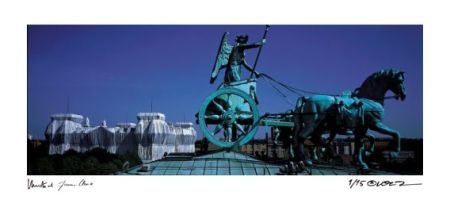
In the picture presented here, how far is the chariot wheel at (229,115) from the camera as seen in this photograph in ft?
27.9

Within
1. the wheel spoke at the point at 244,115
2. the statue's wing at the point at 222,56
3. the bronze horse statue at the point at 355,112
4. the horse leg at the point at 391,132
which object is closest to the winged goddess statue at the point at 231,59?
the statue's wing at the point at 222,56

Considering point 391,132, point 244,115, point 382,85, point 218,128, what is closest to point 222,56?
point 244,115

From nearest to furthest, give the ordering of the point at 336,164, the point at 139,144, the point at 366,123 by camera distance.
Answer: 1. the point at 366,123
2. the point at 336,164
3. the point at 139,144

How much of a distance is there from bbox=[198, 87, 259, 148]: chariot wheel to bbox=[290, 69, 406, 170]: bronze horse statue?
0.92m

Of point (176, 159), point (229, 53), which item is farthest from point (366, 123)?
point (176, 159)

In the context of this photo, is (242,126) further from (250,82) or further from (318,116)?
(318,116)

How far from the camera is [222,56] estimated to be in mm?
8867

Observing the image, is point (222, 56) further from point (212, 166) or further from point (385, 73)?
point (385, 73)

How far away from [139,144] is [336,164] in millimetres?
7851

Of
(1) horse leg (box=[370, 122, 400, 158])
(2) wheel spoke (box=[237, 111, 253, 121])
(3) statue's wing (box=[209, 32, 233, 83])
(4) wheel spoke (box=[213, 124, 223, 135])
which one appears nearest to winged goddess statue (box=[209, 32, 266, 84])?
(3) statue's wing (box=[209, 32, 233, 83])

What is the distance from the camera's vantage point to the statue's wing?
8820mm

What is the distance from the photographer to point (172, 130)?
15.3 meters
